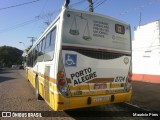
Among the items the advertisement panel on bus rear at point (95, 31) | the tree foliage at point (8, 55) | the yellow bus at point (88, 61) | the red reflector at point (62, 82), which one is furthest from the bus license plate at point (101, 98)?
the tree foliage at point (8, 55)

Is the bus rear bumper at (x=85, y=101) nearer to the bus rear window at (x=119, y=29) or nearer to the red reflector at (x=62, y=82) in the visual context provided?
the red reflector at (x=62, y=82)

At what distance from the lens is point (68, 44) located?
649 cm

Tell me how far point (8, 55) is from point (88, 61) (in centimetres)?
11338

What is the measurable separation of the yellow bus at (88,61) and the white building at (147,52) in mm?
13560

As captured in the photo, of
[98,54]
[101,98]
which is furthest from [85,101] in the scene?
[98,54]

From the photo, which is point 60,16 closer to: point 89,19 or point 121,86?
point 89,19

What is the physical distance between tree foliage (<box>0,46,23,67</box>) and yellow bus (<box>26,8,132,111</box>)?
111428mm

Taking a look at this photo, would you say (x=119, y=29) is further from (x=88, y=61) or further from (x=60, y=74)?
(x=60, y=74)

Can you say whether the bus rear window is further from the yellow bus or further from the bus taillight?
the bus taillight

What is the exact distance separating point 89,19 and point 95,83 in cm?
205

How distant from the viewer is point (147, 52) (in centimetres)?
2212

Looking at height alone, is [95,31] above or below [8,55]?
below

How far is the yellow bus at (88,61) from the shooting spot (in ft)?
21.1

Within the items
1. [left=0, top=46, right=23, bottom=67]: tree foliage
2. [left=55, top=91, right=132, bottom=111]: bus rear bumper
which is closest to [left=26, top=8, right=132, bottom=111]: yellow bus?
[left=55, top=91, right=132, bottom=111]: bus rear bumper
